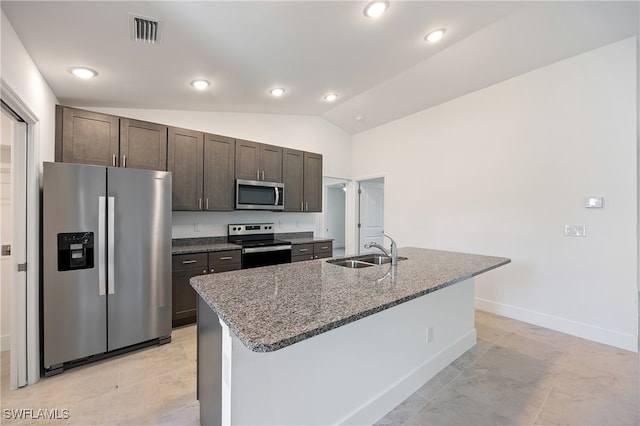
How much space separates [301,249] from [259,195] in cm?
97

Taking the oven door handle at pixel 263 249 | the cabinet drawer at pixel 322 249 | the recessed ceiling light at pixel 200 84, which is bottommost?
the cabinet drawer at pixel 322 249

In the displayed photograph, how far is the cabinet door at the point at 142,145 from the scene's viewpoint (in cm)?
291

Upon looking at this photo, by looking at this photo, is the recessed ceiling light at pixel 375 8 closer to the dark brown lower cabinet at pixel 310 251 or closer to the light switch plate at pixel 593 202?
the light switch plate at pixel 593 202

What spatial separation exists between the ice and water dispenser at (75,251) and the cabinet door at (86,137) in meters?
0.88

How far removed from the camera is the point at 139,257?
2527 mm

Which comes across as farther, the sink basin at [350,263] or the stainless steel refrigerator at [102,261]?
the sink basin at [350,263]

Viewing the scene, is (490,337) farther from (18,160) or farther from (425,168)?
(18,160)

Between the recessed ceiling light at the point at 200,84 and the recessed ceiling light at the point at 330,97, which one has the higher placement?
the recessed ceiling light at the point at 330,97

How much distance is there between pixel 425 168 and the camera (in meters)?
4.24

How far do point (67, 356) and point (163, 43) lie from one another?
2.49 metres

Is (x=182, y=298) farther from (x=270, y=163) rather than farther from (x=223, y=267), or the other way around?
(x=270, y=163)

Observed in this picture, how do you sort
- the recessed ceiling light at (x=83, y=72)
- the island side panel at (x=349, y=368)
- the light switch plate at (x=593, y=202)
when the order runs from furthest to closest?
the light switch plate at (x=593, y=202) < the recessed ceiling light at (x=83, y=72) < the island side panel at (x=349, y=368)

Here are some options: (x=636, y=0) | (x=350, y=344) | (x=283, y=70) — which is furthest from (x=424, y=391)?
(x=636, y=0)

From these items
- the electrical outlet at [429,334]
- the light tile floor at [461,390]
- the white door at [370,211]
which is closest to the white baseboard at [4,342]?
the light tile floor at [461,390]
